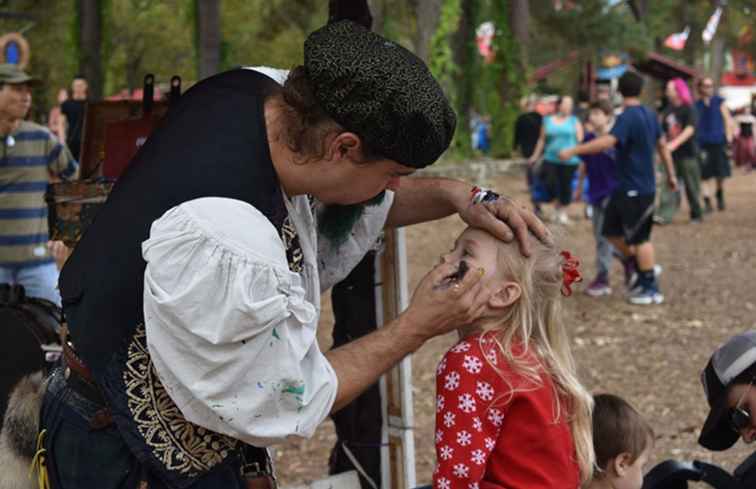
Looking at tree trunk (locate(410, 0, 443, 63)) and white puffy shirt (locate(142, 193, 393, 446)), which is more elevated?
tree trunk (locate(410, 0, 443, 63))

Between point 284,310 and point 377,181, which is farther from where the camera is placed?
point 377,181

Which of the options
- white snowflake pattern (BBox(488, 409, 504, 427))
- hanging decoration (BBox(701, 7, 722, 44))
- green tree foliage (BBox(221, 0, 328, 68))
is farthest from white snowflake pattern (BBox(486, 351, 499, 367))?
hanging decoration (BBox(701, 7, 722, 44))

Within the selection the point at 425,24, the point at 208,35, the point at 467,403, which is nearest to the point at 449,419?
the point at 467,403

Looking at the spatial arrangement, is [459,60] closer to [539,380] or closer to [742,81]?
[539,380]

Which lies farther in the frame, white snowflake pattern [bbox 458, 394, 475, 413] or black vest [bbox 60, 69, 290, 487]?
white snowflake pattern [bbox 458, 394, 475, 413]

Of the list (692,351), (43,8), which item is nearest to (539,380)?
(692,351)

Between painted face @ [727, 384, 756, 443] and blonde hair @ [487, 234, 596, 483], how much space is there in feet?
1.60

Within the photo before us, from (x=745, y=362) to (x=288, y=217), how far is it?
4.39 ft

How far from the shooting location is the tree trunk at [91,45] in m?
8.70

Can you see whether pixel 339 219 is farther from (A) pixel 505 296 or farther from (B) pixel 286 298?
(B) pixel 286 298

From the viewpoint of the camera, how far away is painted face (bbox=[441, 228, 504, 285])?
2494mm

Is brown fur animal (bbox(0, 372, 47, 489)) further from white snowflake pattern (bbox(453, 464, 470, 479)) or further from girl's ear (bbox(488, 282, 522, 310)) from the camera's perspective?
girl's ear (bbox(488, 282, 522, 310))

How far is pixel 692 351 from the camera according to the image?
23.2 ft

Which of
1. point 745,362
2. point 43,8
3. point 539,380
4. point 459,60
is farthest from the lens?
point 459,60
